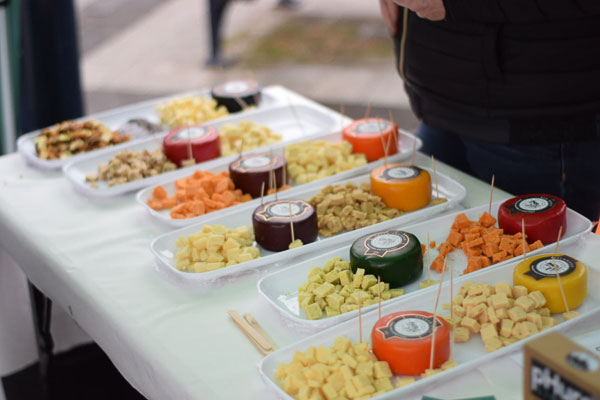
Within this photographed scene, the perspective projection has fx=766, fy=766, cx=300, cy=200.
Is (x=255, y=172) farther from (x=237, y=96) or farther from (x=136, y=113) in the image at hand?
(x=136, y=113)

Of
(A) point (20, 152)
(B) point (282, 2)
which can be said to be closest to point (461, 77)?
(A) point (20, 152)

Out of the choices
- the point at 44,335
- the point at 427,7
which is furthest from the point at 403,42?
the point at 44,335

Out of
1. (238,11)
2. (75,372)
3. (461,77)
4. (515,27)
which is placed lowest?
(75,372)

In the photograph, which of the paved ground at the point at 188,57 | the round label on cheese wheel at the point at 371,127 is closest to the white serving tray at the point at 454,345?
the round label on cheese wheel at the point at 371,127

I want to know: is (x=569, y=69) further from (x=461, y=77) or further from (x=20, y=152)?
(x=20, y=152)

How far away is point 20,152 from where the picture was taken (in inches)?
77.5

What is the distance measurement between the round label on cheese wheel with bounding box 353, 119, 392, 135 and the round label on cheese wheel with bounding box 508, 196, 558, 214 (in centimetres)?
48

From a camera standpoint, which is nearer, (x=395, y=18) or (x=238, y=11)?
(x=395, y=18)

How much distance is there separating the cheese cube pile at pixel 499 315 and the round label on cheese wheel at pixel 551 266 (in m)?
0.04

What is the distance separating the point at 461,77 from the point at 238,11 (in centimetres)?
490

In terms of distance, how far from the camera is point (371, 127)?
1880mm

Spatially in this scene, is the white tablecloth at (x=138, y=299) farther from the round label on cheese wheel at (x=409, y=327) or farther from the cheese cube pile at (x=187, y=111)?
the cheese cube pile at (x=187, y=111)

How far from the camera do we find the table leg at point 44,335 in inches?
75.8

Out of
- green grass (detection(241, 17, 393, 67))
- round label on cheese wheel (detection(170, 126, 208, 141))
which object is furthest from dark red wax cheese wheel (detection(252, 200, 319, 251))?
green grass (detection(241, 17, 393, 67))
